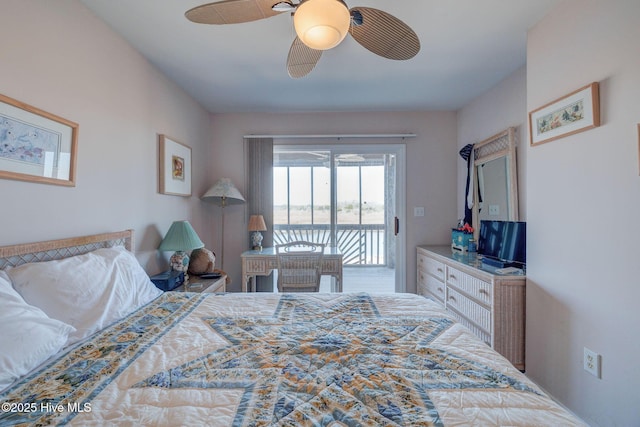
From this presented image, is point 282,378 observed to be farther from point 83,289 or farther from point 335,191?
point 335,191

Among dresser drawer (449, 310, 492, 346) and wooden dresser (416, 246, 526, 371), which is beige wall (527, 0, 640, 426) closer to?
wooden dresser (416, 246, 526, 371)

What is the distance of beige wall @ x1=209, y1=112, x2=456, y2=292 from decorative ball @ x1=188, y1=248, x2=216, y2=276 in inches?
37.7

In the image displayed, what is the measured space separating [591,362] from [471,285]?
2.80 feet

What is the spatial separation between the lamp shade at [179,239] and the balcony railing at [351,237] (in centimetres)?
130

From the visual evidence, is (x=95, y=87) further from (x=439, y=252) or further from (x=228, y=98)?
(x=439, y=252)

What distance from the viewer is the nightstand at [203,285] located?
86.7 inches

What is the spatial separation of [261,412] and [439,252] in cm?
268

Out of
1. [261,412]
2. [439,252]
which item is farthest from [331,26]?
[439,252]

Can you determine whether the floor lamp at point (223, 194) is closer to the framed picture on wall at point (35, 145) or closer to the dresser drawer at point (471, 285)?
the framed picture on wall at point (35, 145)

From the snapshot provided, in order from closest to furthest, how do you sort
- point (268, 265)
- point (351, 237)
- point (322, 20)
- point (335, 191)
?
point (322, 20) → point (268, 265) → point (335, 191) → point (351, 237)

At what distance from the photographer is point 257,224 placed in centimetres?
335

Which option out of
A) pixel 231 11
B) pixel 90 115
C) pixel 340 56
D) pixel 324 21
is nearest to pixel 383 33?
pixel 324 21

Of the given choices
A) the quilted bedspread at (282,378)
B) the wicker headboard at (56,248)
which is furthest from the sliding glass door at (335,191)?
the quilted bedspread at (282,378)

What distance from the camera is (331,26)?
1050mm
